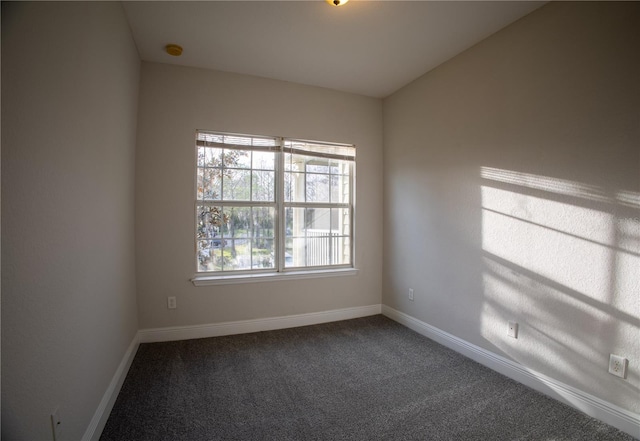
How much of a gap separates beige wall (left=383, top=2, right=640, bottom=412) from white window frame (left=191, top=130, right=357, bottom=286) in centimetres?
88

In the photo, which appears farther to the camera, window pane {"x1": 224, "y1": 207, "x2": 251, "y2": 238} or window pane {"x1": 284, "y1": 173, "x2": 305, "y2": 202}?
window pane {"x1": 284, "y1": 173, "x2": 305, "y2": 202}

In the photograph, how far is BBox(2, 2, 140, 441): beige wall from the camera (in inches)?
39.0

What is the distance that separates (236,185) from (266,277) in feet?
3.36

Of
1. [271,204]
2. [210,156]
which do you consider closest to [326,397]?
[271,204]

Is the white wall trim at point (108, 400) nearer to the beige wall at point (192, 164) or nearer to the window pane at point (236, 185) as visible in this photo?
the beige wall at point (192, 164)

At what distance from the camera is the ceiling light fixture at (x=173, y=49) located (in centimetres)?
253

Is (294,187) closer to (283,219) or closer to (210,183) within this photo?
(283,219)

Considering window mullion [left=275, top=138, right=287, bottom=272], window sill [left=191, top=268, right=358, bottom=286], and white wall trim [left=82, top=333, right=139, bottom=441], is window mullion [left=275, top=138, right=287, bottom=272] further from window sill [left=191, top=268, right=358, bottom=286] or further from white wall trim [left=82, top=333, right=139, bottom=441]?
white wall trim [left=82, top=333, right=139, bottom=441]

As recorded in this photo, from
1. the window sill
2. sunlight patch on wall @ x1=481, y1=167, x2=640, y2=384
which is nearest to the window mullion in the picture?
the window sill

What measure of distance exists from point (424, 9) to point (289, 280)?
2675 millimetres

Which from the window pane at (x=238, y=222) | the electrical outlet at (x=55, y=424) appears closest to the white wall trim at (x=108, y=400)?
the electrical outlet at (x=55, y=424)

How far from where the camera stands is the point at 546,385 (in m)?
2.05

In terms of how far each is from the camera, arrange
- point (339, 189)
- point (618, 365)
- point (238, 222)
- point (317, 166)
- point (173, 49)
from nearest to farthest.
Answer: point (618, 365) < point (173, 49) < point (238, 222) < point (317, 166) < point (339, 189)

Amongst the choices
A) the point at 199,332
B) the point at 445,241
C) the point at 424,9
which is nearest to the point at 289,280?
the point at 199,332
